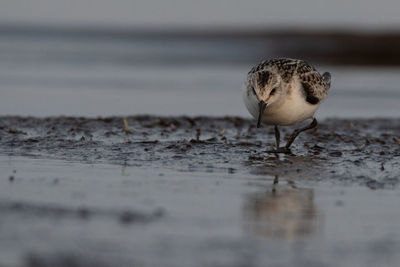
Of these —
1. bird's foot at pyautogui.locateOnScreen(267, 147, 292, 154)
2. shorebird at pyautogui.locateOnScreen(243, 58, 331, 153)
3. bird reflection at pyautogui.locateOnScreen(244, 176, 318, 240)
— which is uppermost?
shorebird at pyautogui.locateOnScreen(243, 58, 331, 153)

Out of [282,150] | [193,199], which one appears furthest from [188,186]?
[282,150]

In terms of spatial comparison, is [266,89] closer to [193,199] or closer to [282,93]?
[282,93]

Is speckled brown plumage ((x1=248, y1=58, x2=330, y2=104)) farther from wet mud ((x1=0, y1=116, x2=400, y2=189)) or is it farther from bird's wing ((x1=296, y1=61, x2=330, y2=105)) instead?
wet mud ((x1=0, y1=116, x2=400, y2=189))

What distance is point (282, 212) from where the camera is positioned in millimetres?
5961

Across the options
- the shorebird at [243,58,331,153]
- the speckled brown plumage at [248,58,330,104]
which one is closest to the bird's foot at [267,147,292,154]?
the shorebird at [243,58,331,153]

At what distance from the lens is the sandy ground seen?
15.6ft

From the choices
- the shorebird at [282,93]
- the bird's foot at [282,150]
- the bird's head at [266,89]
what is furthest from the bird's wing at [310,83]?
the bird's foot at [282,150]

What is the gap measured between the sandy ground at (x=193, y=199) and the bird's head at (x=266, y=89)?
0.61 meters

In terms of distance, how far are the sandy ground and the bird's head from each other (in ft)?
2.00

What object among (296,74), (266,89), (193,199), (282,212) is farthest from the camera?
(296,74)

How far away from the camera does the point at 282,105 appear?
902 centimetres

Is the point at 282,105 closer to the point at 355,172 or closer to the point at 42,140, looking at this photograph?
the point at 355,172

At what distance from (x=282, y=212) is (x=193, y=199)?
0.78 metres

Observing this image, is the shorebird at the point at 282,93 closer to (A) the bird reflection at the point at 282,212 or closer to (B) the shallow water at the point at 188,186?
(B) the shallow water at the point at 188,186
